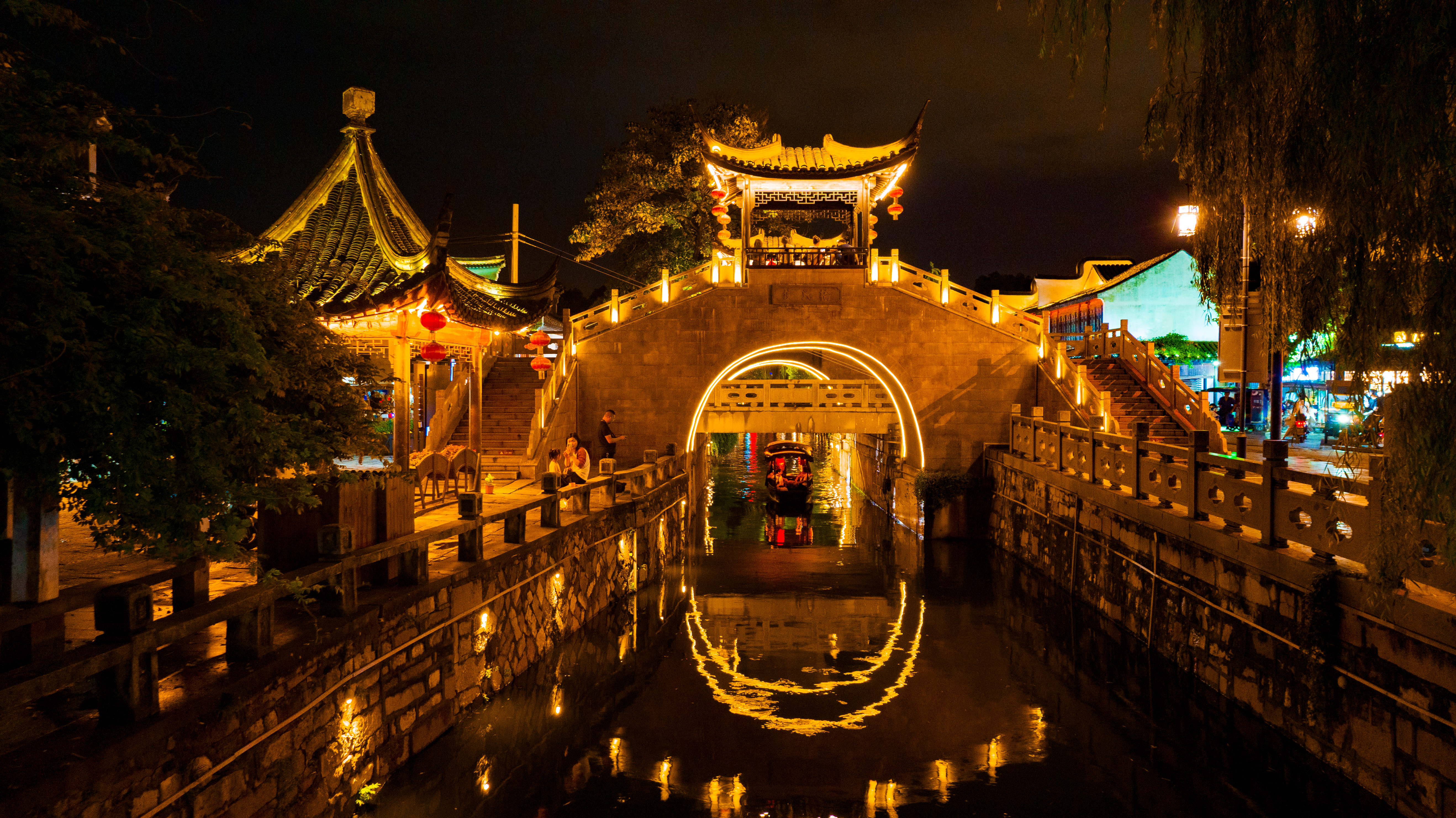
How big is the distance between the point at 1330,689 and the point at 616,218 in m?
19.6

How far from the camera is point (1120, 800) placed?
251 inches

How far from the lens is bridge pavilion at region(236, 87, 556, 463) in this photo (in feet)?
39.2

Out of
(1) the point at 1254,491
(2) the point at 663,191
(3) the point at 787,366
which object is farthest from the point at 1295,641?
(3) the point at 787,366

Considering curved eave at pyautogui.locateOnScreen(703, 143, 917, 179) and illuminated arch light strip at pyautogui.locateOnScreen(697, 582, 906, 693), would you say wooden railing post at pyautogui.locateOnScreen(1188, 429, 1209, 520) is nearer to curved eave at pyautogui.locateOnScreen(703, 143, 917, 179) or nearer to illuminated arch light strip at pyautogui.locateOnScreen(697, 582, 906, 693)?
illuminated arch light strip at pyautogui.locateOnScreen(697, 582, 906, 693)

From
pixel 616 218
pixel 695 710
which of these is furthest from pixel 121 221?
pixel 616 218

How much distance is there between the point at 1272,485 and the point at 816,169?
12.9 m

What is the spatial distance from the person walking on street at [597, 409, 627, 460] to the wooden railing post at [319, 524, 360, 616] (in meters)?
9.12

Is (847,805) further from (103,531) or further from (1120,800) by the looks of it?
(103,531)

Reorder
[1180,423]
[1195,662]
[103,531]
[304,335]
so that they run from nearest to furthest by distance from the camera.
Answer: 1. [103,531]
2. [304,335]
3. [1195,662]
4. [1180,423]

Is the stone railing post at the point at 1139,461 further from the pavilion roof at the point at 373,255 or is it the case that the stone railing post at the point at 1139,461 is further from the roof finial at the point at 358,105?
the roof finial at the point at 358,105

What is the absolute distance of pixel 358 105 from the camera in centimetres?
1469

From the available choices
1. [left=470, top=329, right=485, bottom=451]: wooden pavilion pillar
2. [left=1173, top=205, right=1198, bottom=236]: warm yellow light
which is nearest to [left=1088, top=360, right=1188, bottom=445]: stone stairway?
[left=1173, top=205, right=1198, bottom=236]: warm yellow light

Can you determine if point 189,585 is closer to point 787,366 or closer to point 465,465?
point 465,465

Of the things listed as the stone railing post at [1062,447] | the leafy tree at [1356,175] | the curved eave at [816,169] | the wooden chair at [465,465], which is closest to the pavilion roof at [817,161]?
the curved eave at [816,169]
